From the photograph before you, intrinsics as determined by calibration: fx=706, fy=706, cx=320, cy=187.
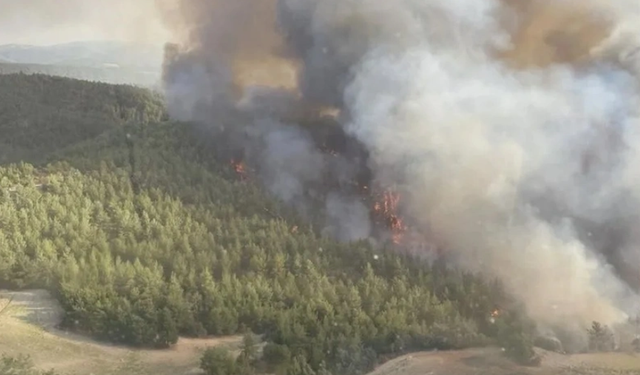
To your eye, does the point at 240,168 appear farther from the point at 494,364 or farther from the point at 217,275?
the point at 494,364

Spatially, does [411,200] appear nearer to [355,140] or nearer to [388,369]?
[355,140]

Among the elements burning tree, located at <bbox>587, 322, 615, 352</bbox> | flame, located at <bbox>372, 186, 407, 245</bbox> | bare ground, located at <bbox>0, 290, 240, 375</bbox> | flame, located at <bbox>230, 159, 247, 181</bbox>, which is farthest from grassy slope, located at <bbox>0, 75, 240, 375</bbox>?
flame, located at <bbox>372, 186, 407, 245</bbox>

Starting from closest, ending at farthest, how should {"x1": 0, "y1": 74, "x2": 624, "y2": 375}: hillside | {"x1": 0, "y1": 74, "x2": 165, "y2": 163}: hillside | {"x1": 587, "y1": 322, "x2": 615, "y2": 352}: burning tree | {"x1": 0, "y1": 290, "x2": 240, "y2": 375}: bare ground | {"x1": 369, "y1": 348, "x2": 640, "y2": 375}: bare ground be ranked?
{"x1": 369, "y1": 348, "x2": 640, "y2": 375}: bare ground
{"x1": 0, "y1": 290, "x2": 240, "y2": 375}: bare ground
{"x1": 0, "y1": 74, "x2": 624, "y2": 375}: hillside
{"x1": 587, "y1": 322, "x2": 615, "y2": 352}: burning tree
{"x1": 0, "y1": 74, "x2": 165, "y2": 163}: hillside

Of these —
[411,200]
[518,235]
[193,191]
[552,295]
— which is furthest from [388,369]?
[193,191]

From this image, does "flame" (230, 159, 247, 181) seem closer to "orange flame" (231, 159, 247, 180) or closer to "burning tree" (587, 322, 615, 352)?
"orange flame" (231, 159, 247, 180)

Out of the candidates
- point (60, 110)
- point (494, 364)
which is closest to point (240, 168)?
point (494, 364)

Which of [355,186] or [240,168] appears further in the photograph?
[240,168]
